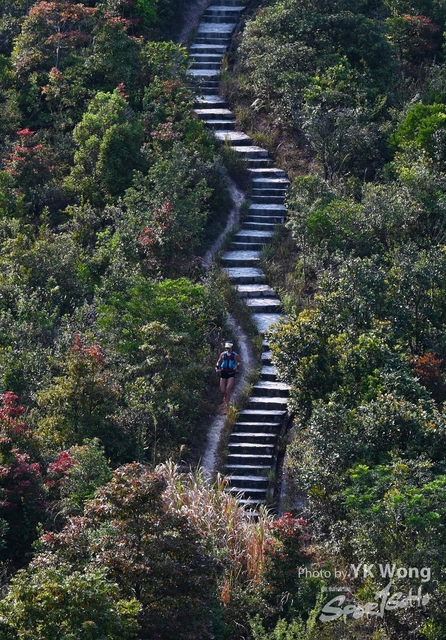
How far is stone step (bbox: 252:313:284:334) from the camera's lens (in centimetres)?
2198

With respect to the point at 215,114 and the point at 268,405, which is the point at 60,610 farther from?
the point at 215,114

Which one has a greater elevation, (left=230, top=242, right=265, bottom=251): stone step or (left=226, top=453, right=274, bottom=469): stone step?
(left=230, top=242, right=265, bottom=251): stone step

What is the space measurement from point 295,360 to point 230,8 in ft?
54.0

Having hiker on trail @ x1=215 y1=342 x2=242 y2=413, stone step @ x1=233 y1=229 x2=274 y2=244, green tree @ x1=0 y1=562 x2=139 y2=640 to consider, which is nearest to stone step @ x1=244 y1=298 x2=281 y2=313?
stone step @ x1=233 y1=229 x2=274 y2=244

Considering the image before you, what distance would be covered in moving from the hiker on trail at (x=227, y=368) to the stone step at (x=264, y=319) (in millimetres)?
1866

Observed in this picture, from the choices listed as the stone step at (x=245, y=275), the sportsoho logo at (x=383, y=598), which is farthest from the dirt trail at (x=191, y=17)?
the sportsoho logo at (x=383, y=598)

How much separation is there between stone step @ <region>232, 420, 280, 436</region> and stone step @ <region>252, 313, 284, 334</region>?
7.89 feet

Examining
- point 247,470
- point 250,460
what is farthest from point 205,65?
point 247,470

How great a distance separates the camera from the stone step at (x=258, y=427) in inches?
784

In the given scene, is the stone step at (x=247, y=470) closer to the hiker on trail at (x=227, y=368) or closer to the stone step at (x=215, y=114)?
the hiker on trail at (x=227, y=368)

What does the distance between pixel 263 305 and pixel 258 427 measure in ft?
11.1

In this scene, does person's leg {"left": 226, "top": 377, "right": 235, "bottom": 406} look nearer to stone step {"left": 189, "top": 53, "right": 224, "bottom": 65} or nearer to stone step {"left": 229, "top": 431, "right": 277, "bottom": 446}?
stone step {"left": 229, "top": 431, "right": 277, "bottom": 446}

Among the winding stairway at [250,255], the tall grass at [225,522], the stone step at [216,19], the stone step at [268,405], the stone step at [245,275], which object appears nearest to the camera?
the tall grass at [225,522]

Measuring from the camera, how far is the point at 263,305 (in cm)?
2261
